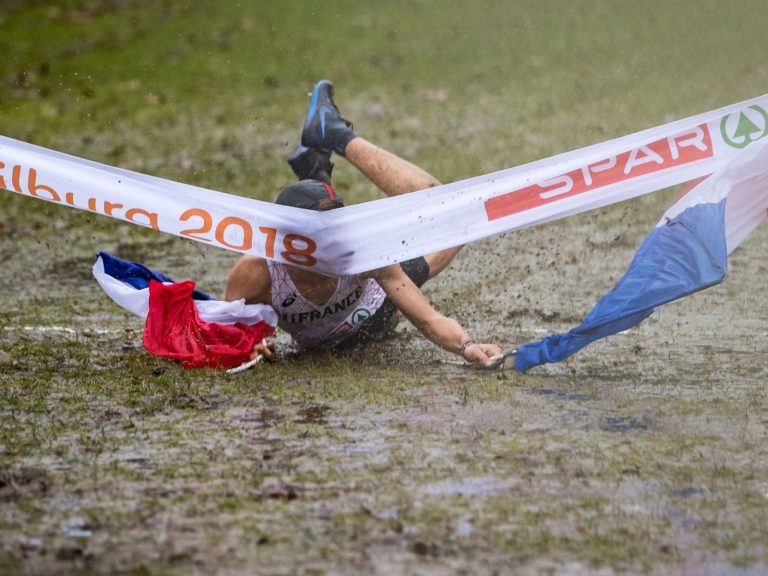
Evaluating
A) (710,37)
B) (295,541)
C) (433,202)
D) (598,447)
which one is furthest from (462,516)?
(710,37)

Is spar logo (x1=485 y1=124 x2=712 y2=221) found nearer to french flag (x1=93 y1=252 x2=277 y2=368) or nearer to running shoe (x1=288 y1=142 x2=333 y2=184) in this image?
french flag (x1=93 y1=252 x2=277 y2=368)

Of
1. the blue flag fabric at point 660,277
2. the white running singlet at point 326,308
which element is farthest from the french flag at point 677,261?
the white running singlet at point 326,308

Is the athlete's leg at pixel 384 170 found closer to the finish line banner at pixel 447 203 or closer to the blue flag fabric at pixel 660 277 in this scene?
the finish line banner at pixel 447 203

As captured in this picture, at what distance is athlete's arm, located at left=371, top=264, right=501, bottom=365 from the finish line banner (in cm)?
21

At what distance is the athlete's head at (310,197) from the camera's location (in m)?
5.74

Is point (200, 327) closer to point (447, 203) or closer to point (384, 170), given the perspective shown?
point (447, 203)

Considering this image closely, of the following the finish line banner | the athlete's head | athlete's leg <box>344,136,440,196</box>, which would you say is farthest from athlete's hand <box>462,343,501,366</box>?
athlete's leg <box>344,136,440,196</box>

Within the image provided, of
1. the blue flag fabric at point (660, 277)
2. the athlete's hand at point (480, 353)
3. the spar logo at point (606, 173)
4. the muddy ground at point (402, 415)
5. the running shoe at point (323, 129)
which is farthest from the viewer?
the running shoe at point (323, 129)

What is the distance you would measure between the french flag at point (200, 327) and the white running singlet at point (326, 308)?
10 cm

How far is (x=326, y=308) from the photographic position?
597cm

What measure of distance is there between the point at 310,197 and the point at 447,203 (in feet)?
2.20

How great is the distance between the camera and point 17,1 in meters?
20.0

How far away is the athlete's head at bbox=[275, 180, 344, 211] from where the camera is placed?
5.74 metres

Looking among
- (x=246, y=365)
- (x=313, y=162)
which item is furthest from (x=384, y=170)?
(x=246, y=365)
